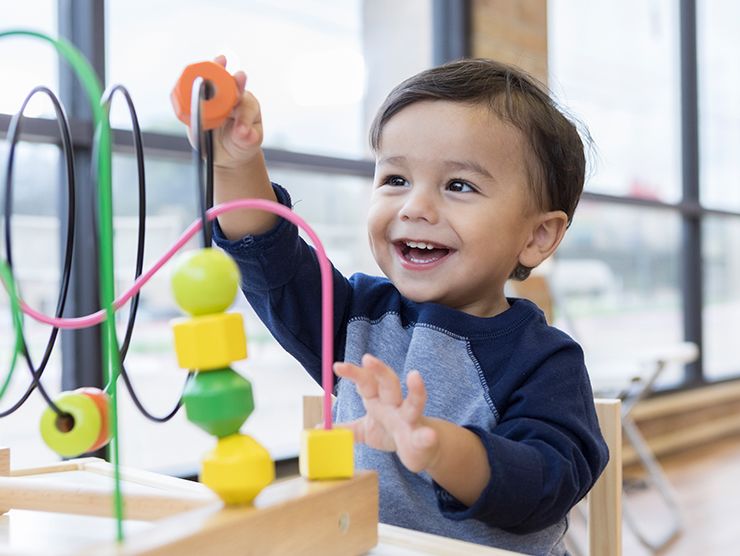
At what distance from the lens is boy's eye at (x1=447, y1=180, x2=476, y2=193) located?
0.85 m

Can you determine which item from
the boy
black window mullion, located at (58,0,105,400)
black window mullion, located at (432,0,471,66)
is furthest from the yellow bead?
black window mullion, located at (432,0,471,66)

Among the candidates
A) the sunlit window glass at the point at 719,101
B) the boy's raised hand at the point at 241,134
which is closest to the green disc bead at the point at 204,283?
the boy's raised hand at the point at 241,134

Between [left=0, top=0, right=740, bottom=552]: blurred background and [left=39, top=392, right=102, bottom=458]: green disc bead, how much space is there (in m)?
0.22

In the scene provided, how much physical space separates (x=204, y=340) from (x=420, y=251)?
0.43 metres

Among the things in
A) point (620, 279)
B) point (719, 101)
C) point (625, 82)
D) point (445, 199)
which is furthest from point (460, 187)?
point (719, 101)

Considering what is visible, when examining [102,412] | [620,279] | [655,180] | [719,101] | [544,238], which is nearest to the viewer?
[102,412]

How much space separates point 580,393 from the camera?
0.76m

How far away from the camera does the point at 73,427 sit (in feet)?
1.72

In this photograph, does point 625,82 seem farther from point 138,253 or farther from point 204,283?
point 204,283

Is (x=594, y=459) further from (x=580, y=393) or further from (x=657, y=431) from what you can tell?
(x=657, y=431)

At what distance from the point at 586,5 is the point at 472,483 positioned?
3.12 metres

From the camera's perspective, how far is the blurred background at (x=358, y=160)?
1621 mm

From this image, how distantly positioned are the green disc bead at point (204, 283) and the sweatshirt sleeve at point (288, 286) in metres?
0.35

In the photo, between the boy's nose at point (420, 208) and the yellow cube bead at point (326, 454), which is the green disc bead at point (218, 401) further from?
the boy's nose at point (420, 208)
